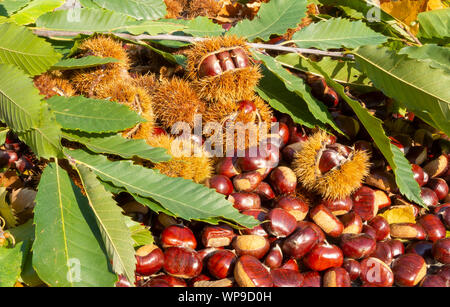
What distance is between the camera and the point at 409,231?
4.94 feet

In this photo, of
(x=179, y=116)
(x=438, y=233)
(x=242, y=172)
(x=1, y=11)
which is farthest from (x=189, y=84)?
(x=438, y=233)

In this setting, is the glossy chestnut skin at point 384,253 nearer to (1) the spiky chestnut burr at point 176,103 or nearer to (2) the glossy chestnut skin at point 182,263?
(2) the glossy chestnut skin at point 182,263

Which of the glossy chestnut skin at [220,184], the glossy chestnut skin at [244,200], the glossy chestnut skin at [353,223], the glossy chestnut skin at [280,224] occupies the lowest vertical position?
the glossy chestnut skin at [353,223]

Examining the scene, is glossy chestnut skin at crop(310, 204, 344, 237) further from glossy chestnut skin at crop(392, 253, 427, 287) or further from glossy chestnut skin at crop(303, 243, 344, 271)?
glossy chestnut skin at crop(392, 253, 427, 287)

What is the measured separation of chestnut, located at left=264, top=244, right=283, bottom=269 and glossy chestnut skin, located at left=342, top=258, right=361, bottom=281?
23cm

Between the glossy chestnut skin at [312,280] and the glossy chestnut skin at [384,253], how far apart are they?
249 millimetres

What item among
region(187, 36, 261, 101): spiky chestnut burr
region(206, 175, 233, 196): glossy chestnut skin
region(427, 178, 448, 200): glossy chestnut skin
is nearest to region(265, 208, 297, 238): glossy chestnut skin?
region(206, 175, 233, 196): glossy chestnut skin

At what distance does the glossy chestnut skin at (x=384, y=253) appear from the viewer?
140 centimetres

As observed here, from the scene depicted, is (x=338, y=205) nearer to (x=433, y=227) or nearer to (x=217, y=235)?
(x=433, y=227)

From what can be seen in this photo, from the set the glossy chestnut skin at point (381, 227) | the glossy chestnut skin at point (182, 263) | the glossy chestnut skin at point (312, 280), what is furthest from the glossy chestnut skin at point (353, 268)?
the glossy chestnut skin at point (182, 263)

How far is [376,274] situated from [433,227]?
377 millimetres

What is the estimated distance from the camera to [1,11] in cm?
160

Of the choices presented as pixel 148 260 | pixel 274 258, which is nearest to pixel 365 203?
pixel 274 258

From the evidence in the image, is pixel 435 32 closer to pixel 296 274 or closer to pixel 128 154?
pixel 296 274
